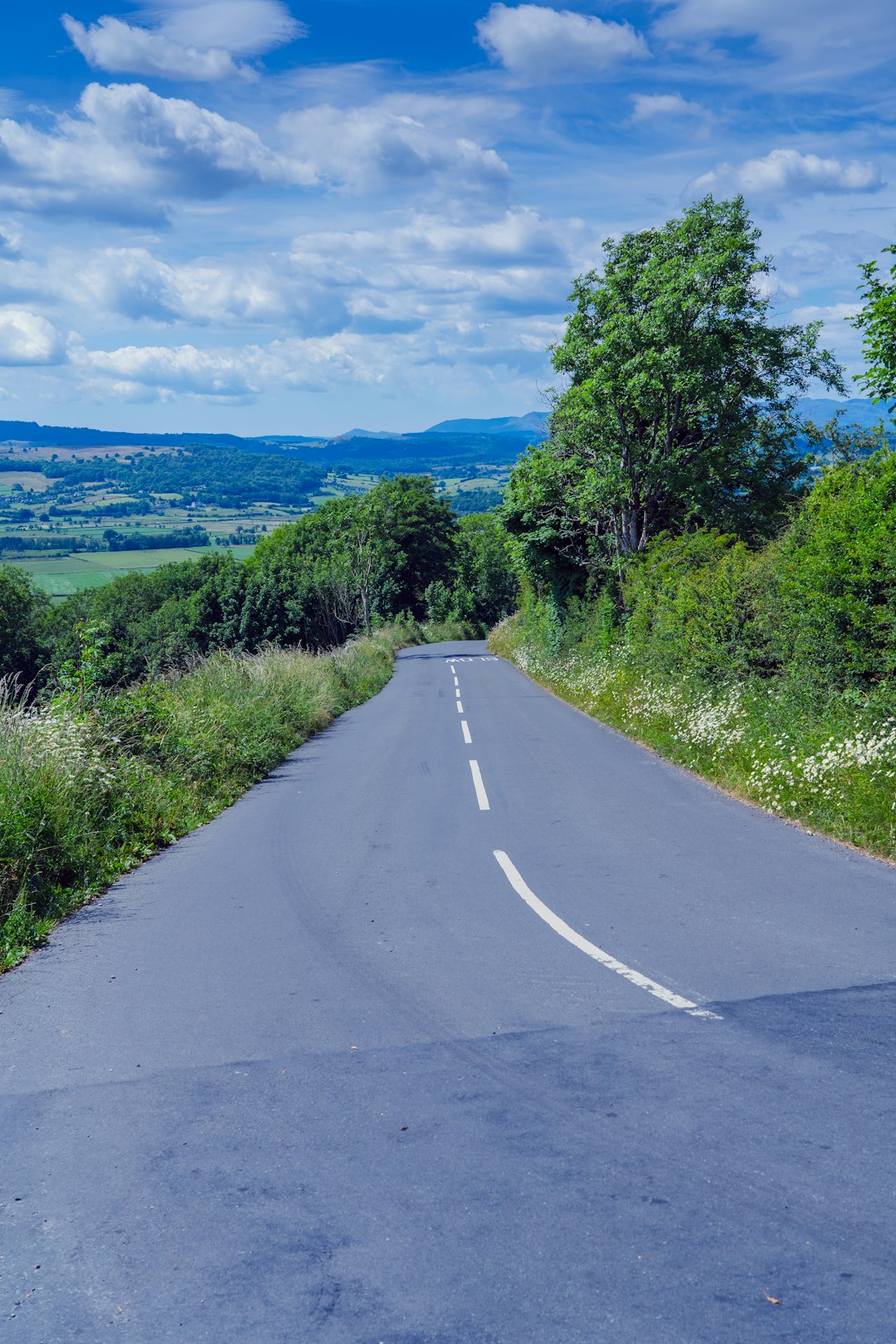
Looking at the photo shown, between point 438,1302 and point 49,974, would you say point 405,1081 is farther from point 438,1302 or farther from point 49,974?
point 49,974

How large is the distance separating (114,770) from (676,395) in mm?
19998

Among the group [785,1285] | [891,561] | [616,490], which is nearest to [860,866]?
[891,561]

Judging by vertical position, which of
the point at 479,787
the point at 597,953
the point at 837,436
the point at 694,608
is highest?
the point at 837,436

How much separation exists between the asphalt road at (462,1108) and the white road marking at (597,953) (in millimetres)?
29

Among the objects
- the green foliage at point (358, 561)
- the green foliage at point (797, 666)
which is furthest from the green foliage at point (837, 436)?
the green foliage at point (358, 561)

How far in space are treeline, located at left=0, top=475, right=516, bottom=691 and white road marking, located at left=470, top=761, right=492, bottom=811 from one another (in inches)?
1868

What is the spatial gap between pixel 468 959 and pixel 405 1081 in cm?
176

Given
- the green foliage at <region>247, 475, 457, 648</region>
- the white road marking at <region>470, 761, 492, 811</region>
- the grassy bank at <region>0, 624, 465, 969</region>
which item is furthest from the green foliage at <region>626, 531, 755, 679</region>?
the green foliage at <region>247, 475, 457, 648</region>

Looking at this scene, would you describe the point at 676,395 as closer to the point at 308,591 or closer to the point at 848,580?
the point at 848,580

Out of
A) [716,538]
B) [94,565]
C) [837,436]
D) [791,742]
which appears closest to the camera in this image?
[791,742]

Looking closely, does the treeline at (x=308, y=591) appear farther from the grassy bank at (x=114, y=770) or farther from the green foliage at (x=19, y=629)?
the grassy bank at (x=114, y=770)

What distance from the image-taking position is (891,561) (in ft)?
32.6

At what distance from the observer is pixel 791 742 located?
11.3 metres

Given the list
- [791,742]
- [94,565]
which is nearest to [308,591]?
[94,565]
